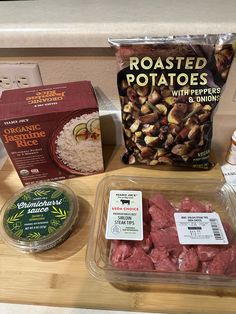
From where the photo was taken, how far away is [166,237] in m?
0.52

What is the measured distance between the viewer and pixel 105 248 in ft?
1.77

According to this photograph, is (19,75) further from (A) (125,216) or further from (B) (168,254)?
(B) (168,254)

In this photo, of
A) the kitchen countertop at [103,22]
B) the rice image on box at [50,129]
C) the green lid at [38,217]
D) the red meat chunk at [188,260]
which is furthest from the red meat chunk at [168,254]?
the kitchen countertop at [103,22]

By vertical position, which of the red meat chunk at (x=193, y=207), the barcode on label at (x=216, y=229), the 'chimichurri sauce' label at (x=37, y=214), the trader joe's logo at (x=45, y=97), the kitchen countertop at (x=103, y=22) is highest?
the kitchen countertop at (x=103, y=22)

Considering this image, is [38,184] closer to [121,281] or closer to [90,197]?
[90,197]

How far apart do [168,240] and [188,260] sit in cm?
5

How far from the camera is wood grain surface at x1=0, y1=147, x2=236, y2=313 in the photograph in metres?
0.48

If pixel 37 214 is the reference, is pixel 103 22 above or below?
above

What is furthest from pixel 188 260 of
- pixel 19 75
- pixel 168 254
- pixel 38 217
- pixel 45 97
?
pixel 19 75

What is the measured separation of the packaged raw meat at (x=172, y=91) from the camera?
53 centimetres

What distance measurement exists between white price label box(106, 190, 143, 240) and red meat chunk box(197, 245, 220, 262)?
0.36ft

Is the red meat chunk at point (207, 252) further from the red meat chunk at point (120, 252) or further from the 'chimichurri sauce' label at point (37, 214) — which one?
the 'chimichurri sauce' label at point (37, 214)

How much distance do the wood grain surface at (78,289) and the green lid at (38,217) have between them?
3 cm

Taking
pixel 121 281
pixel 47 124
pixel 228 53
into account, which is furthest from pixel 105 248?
pixel 228 53
